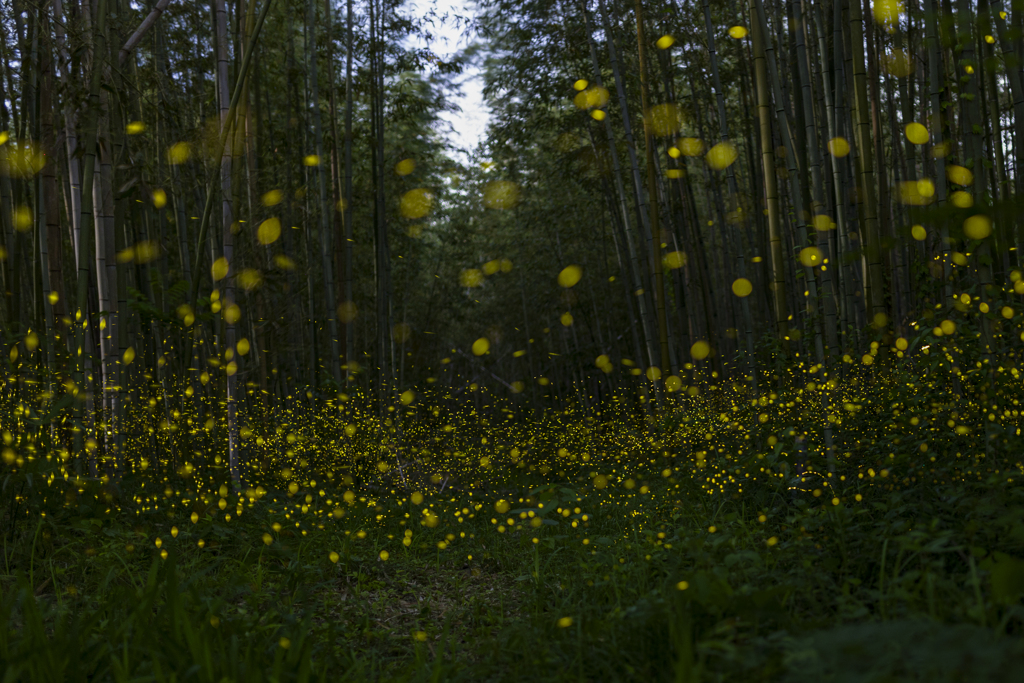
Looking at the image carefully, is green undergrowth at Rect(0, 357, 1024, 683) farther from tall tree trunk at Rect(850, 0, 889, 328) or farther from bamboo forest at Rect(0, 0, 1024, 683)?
tall tree trunk at Rect(850, 0, 889, 328)

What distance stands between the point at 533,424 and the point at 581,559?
3635 mm

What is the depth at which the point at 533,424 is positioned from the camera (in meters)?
5.97

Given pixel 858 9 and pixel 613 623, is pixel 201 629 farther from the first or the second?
pixel 858 9

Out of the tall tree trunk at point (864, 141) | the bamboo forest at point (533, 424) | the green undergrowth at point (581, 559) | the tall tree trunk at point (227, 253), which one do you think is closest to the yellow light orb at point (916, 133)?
the bamboo forest at point (533, 424)

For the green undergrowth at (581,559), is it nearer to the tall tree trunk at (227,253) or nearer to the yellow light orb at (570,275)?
the tall tree trunk at (227,253)

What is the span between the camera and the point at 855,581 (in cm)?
147

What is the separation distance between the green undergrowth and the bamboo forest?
2 cm

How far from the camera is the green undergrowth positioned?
139cm

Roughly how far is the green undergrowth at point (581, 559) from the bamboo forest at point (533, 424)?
0.05 feet

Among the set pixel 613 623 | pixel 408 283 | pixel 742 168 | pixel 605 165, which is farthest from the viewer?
pixel 408 283

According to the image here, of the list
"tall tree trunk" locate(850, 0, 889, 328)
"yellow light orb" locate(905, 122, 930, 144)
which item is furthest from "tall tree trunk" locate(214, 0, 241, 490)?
"yellow light orb" locate(905, 122, 930, 144)

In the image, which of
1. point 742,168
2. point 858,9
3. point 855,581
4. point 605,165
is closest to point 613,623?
point 855,581

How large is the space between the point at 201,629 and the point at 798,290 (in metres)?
4.85

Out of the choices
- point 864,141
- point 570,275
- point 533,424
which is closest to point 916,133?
point 864,141
